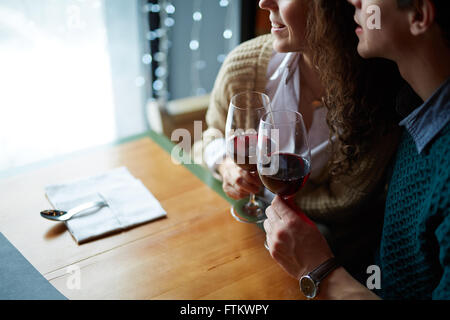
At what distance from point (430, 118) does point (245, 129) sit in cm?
41

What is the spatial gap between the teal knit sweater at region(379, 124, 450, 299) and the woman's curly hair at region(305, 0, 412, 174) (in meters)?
0.14

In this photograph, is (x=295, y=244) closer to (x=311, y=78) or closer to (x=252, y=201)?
(x=252, y=201)

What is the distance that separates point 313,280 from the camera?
819mm

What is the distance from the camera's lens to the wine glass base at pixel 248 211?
1030 mm

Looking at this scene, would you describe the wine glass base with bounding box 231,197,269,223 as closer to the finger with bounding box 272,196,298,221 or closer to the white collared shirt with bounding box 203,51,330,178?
the finger with bounding box 272,196,298,221

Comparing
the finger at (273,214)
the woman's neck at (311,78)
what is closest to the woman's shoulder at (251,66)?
the woman's neck at (311,78)

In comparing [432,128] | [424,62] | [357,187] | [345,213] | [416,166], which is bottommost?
[345,213]

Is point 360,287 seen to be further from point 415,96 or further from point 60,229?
point 60,229

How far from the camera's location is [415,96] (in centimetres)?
104

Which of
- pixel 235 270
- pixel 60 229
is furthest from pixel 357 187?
pixel 60 229

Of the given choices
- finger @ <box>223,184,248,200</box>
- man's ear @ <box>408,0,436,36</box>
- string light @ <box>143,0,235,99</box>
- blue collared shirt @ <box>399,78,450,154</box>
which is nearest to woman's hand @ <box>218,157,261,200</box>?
finger @ <box>223,184,248,200</box>

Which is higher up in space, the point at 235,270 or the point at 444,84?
the point at 444,84

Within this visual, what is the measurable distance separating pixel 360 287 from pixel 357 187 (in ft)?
1.66

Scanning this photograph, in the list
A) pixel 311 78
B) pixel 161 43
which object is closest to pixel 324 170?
pixel 311 78
